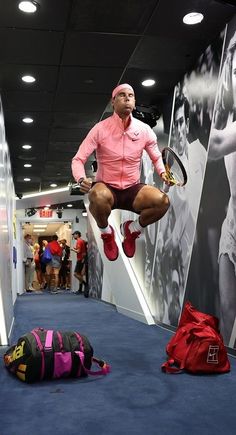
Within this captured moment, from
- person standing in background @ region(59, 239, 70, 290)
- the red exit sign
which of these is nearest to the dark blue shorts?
person standing in background @ region(59, 239, 70, 290)

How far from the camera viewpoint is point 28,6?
3986 mm

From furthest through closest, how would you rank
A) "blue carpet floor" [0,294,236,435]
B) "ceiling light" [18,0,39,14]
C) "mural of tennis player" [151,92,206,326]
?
"mural of tennis player" [151,92,206,326]
"ceiling light" [18,0,39,14]
"blue carpet floor" [0,294,236,435]

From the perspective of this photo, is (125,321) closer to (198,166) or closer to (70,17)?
(198,166)

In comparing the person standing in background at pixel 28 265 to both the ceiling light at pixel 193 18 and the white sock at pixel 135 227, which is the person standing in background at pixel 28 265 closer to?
the ceiling light at pixel 193 18

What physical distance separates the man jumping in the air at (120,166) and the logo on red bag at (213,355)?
3.82ft

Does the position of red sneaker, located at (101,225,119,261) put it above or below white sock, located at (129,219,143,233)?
below

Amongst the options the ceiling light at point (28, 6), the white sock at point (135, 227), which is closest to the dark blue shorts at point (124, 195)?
the white sock at point (135, 227)

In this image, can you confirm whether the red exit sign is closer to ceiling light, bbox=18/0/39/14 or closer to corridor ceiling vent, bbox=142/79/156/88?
corridor ceiling vent, bbox=142/79/156/88

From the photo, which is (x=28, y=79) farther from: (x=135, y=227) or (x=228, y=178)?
(x=135, y=227)

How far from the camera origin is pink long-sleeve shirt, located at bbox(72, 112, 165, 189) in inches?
128

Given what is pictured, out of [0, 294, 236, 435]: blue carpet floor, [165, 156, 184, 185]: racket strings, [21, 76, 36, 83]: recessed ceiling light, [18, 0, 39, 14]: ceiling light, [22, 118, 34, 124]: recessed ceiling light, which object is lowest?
[0, 294, 236, 435]: blue carpet floor

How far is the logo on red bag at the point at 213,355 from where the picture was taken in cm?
355

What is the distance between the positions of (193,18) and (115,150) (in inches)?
75.2

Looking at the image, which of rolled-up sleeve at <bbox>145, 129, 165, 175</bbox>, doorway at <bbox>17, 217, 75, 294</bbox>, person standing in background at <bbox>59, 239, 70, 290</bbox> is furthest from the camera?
person standing in background at <bbox>59, 239, 70, 290</bbox>
